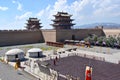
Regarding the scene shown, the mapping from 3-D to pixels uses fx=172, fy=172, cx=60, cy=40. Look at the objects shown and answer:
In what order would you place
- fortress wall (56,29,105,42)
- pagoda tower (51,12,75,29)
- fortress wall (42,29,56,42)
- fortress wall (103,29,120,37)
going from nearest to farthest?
fortress wall (42,29,56,42), fortress wall (56,29,105,42), fortress wall (103,29,120,37), pagoda tower (51,12,75,29)

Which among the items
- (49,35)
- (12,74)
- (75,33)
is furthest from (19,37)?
(12,74)

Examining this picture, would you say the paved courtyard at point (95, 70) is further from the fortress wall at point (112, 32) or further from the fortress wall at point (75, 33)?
the fortress wall at point (112, 32)

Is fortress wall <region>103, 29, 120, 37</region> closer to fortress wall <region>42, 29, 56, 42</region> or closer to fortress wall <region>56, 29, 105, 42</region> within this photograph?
fortress wall <region>56, 29, 105, 42</region>

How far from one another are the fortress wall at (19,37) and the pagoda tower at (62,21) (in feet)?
30.8

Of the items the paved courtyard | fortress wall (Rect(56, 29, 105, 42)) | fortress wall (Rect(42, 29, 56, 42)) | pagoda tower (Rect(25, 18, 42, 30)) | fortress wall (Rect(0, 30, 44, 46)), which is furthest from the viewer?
pagoda tower (Rect(25, 18, 42, 30))

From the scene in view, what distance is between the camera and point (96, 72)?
25.4m

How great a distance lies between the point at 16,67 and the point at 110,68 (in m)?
15.4

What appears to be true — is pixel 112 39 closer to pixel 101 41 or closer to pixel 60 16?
pixel 101 41

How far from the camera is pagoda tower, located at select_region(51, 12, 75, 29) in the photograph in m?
69.6

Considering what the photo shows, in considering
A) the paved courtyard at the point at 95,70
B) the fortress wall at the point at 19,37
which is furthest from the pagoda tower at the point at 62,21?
the paved courtyard at the point at 95,70

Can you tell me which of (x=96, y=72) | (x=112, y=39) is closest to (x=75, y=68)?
(x=96, y=72)

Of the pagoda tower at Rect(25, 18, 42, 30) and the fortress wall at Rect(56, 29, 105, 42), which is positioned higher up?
the pagoda tower at Rect(25, 18, 42, 30)

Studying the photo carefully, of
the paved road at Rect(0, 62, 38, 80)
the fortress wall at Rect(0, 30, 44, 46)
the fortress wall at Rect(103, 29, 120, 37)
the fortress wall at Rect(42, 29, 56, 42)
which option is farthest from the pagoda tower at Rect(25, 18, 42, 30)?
the paved road at Rect(0, 62, 38, 80)

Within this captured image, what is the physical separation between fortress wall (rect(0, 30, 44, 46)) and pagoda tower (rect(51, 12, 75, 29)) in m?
9.37
